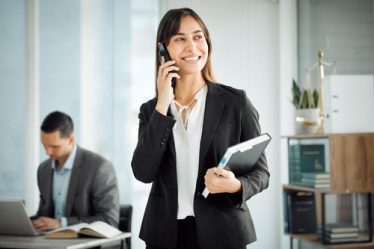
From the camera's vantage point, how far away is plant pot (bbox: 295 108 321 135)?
3.89m

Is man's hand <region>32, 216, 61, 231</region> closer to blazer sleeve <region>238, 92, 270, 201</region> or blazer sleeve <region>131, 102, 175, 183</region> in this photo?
blazer sleeve <region>131, 102, 175, 183</region>

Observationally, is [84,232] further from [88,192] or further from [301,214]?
[301,214]

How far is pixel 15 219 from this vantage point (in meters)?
2.93

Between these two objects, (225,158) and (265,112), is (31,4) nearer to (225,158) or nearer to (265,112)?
(265,112)

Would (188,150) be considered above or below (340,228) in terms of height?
above

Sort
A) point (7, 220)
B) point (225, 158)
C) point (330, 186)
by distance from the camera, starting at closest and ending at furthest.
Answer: point (225, 158) → point (7, 220) → point (330, 186)

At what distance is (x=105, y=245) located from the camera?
3031mm

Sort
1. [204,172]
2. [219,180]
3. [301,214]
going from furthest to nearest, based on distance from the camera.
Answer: [301,214] < [204,172] < [219,180]

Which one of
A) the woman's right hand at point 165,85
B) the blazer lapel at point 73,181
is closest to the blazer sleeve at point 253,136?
the woman's right hand at point 165,85

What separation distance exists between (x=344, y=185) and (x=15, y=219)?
80.4 inches

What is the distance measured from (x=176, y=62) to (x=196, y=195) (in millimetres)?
451

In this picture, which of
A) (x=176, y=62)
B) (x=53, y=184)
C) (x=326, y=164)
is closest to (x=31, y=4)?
(x=53, y=184)

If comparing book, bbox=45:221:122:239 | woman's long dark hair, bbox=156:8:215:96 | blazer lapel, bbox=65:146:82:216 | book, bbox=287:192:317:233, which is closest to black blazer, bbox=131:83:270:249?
woman's long dark hair, bbox=156:8:215:96

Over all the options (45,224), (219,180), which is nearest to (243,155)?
(219,180)
